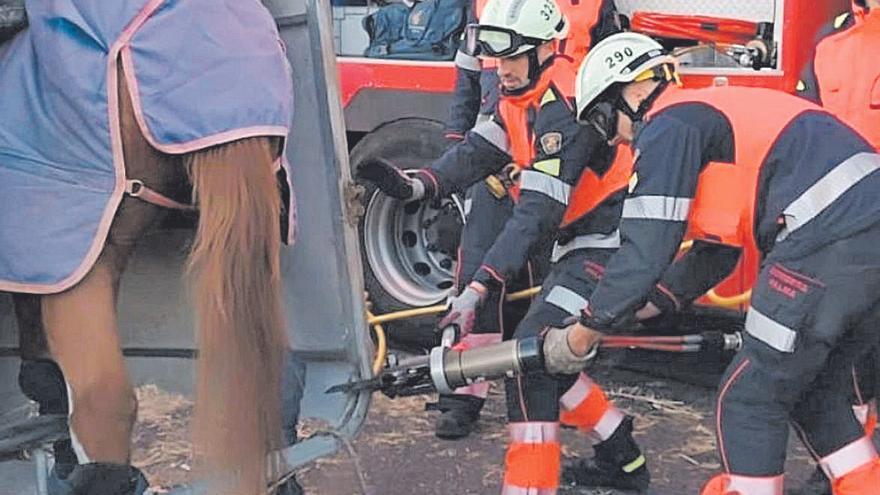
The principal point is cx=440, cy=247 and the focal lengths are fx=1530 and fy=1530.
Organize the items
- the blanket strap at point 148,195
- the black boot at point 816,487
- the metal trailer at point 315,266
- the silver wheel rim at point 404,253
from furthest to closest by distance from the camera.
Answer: the silver wheel rim at point 404,253
the black boot at point 816,487
the metal trailer at point 315,266
the blanket strap at point 148,195

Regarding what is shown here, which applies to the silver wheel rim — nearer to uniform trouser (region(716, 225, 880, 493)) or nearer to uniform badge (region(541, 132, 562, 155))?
uniform badge (region(541, 132, 562, 155))

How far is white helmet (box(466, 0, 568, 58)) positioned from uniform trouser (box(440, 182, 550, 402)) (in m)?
0.89

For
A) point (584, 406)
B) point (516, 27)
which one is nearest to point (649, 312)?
point (584, 406)

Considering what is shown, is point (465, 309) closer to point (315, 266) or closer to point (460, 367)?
point (460, 367)

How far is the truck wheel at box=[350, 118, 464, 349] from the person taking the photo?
6.79 meters

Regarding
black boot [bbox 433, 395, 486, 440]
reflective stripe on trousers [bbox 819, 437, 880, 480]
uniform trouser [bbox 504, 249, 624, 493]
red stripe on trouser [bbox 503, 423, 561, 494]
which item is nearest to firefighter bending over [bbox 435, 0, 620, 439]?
black boot [bbox 433, 395, 486, 440]

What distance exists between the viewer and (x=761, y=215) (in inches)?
158

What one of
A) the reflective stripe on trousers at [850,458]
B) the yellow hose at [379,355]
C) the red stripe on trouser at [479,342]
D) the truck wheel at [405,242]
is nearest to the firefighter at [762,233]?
the reflective stripe on trousers at [850,458]

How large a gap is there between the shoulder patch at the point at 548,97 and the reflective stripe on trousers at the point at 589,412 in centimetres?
95

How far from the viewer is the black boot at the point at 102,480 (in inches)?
131

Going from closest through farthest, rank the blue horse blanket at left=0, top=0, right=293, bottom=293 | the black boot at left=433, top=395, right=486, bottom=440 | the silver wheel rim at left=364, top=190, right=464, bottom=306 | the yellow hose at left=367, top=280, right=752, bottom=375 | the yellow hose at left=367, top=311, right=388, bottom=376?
the blue horse blanket at left=0, top=0, right=293, bottom=293 < the yellow hose at left=367, top=311, right=388, bottom=376 < the yellow hose at left=367, top=280, right=752, bottom=375 < the black boot at left=433, top=395, right=486, bottom=440 < the silver wheel rim at left=364, top=190, right=464, bottom=306

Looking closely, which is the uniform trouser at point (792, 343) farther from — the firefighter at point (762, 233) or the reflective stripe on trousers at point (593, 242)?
the reflective stripe on trousers at point (593, 242)

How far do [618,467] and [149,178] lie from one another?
258 cm

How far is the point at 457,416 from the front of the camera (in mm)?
5988
